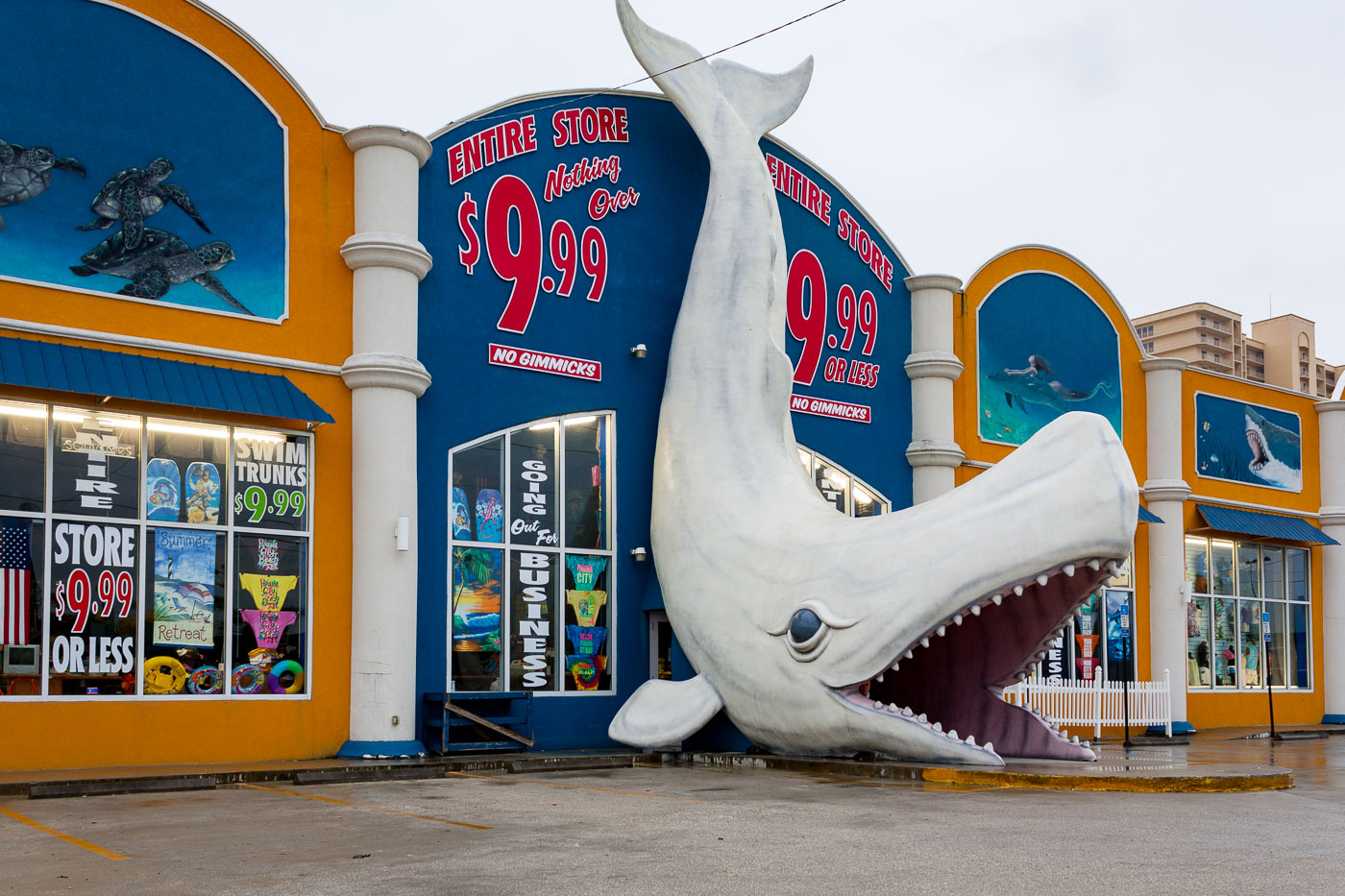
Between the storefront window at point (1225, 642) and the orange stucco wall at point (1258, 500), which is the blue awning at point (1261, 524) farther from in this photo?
the storefront window at point (1225, 642)

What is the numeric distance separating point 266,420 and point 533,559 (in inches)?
144

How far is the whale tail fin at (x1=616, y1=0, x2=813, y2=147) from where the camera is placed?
17203 millimetres

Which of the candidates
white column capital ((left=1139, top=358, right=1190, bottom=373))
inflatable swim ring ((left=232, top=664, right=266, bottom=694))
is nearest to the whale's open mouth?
inflatable swim ring ((left=232, top=664, right=266, bottom=694))

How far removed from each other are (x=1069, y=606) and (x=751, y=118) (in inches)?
335

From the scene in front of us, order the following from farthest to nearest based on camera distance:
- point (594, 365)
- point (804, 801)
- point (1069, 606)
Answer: point (594, 365) → point (1069, 606) → point (804, 801)

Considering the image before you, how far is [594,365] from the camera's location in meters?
17.1

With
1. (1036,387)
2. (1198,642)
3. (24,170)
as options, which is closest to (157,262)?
(24,170)

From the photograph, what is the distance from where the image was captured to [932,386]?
67.9ft

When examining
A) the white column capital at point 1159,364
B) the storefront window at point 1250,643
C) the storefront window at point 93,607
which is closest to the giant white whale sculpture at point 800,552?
the storefront window at point 93,607

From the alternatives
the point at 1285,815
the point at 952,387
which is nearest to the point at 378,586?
the point at 1285,815

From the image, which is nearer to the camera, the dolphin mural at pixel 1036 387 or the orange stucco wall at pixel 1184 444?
the orange stucco wall at pixel 1184 444

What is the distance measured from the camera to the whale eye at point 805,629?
12438mm

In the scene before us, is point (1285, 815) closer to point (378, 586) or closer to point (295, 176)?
point (378, 586)

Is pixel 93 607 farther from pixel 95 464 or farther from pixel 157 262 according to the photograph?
pixel 157 262
